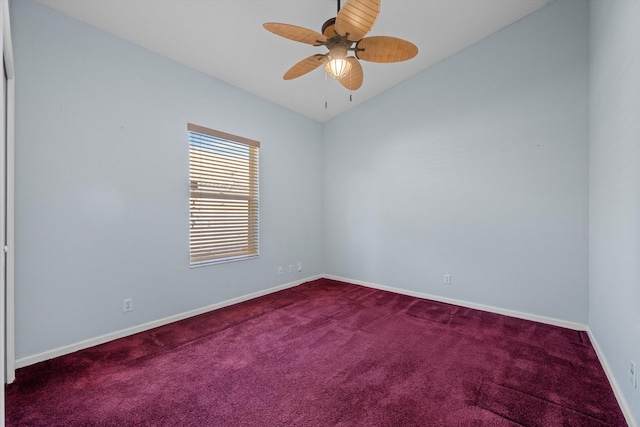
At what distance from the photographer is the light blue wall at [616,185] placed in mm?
1610

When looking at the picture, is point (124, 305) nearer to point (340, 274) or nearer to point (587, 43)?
point (340, 274)

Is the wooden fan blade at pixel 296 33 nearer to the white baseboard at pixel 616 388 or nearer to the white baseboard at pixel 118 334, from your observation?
the white baseboard at pixel 118 334

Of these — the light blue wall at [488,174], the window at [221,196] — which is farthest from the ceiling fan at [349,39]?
the light blue wall at [488,174]

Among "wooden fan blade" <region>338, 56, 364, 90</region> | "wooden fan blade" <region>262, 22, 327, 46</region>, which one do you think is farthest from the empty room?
"wooden fan blade" <region>338, 56, 364, 90</region>

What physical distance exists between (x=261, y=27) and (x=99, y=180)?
2.09 meters

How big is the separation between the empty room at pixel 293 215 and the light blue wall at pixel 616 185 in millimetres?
29

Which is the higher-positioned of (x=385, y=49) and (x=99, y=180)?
(x=385, y=49)

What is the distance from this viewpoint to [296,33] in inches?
79.0

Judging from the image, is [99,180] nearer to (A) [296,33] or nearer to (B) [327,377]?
(A) [296,33]

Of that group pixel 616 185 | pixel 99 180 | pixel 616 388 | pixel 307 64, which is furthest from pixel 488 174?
pixel 99 180

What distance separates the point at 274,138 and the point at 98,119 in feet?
7.04

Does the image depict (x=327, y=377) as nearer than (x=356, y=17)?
No

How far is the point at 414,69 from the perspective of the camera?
3822 millimetres

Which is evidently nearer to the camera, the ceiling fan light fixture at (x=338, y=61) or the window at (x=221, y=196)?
the ceiling fan light fixture at (x=338, y=61)
